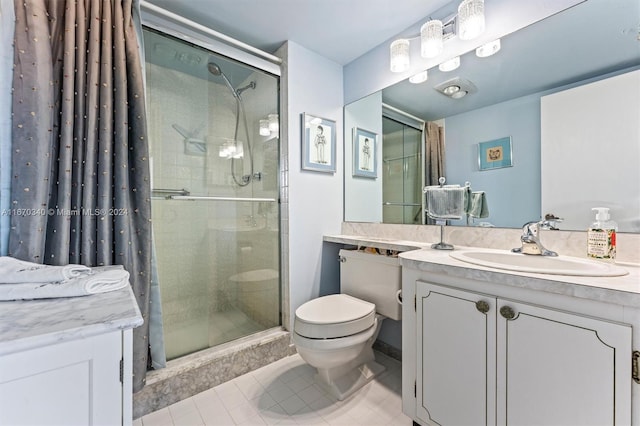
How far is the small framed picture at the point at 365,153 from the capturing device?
201 centimetres

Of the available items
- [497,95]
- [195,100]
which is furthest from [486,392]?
[195,100]

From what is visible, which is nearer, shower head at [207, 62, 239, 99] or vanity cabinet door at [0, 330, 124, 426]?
vanity cabinet door at [0, 330, 124, 426]

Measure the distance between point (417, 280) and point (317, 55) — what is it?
1764 mm

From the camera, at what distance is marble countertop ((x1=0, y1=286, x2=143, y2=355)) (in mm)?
530

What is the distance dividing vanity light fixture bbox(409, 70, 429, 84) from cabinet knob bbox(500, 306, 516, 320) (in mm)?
1379

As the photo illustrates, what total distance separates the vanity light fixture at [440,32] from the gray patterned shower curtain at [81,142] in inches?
56.5

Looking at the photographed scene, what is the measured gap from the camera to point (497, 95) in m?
1.38

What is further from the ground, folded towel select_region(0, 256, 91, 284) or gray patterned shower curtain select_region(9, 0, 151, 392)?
gray patterned shower curtain select_region(9, 0, 151, 392)

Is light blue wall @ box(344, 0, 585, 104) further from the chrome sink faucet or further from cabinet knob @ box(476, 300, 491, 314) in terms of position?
cabinet knob @ box(476, 300, 491, 314)

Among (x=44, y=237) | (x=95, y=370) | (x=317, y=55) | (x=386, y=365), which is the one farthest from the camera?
(x=317, y=55)

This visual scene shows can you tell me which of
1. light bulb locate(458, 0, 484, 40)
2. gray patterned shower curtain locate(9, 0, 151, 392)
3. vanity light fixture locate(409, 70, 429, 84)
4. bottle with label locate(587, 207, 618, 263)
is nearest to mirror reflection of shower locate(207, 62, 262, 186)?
gray patterned shower curtain locate(9, 0, 151, 392)

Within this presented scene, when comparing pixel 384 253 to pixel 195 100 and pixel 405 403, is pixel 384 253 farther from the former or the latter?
pixel 195 100

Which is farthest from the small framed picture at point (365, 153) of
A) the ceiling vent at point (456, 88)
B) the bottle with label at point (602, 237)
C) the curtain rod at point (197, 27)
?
the bottle with label at point (602, 237)

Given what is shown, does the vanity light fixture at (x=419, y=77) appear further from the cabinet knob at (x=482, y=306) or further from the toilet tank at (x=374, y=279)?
the cabinet knob at (x=482, y=306)
